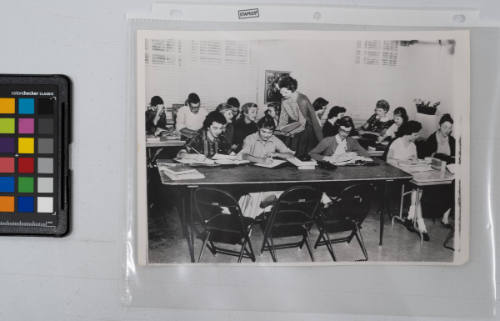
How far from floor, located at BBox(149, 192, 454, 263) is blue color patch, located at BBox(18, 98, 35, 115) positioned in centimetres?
26

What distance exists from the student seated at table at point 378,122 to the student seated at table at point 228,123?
0.69 ft

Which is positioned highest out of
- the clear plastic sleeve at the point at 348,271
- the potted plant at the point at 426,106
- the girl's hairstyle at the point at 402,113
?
the potted plant at the point at 426,106

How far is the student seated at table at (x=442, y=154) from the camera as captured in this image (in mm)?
671

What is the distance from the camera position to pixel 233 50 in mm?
667

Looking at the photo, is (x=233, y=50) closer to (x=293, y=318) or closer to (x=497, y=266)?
(x=293, y=318)

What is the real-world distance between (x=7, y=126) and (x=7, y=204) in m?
0.13

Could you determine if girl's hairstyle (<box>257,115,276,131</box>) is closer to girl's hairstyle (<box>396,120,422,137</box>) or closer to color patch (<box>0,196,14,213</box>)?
girl's hairstyle (<box>396,120,422,137</box>)

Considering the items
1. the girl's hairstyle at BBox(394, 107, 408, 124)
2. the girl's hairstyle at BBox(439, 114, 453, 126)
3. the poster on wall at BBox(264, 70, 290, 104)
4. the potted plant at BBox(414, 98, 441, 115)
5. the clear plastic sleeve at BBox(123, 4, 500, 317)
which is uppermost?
the poster on wall at BBox(264, 70, 290, 104)

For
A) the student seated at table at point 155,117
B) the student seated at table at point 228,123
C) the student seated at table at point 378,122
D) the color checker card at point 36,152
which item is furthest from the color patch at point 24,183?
the student seated at table at point 378,122

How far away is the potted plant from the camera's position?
67 cm

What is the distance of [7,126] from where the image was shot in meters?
0.68

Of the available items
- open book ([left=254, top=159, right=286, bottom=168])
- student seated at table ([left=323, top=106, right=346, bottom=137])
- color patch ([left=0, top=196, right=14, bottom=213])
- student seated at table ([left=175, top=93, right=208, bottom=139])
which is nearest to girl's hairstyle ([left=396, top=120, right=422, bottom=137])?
student seated at table ([left=323, top=106, right=346, bottom=137])

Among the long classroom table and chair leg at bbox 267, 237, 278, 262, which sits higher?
the long classroom table

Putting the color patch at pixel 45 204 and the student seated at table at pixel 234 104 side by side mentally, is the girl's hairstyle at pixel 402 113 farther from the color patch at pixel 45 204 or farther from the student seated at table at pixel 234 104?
the color patch at pixel 45 204
